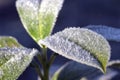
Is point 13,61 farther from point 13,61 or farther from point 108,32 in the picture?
point 108,32

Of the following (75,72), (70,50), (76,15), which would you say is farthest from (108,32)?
(76,15)

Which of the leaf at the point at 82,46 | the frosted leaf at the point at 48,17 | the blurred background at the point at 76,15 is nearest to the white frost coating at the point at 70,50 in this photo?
the leaf at the point at 82,46

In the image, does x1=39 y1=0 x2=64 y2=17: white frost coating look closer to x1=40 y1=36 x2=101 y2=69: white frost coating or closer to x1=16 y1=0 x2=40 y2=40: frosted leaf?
x1=16 y1=0 x2=40 y2=40: frosted leaf

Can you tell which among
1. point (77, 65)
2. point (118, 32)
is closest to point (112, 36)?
point (118, 32)

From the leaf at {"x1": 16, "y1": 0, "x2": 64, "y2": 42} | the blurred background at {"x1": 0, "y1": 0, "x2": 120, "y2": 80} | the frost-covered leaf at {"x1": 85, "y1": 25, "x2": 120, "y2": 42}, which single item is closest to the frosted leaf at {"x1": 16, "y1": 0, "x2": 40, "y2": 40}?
the leaf at {"x1": 16, "y1": 0, "x2": 64, "y2": 42}

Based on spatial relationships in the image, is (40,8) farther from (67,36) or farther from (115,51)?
(115,51)

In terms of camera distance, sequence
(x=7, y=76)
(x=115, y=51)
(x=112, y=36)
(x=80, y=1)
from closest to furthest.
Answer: (x=7, y=76) < (x=112, y=36) < (x=115, y=51) < (x=80, y=1)
